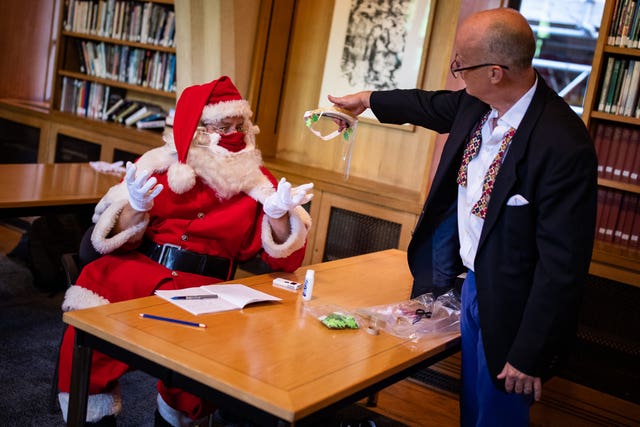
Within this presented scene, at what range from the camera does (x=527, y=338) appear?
1875 mm

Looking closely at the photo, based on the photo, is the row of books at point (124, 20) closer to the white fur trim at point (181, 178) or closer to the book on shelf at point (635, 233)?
the white fur trim at point (181, 178)

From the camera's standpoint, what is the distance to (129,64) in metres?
5.36

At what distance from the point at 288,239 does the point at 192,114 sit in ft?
1.83

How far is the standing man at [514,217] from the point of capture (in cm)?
184

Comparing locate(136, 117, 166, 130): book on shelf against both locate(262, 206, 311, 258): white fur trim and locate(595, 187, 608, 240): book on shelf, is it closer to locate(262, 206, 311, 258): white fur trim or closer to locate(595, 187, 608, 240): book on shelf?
locate(262, 206, 311, 258): white fur trim

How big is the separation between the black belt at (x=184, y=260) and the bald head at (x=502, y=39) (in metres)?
1.17

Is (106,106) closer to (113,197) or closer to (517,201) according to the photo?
(113,197)

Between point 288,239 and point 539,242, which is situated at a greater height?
point 539,242

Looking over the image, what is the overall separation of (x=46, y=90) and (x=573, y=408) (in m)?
5.26

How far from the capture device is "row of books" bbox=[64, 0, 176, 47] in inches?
201

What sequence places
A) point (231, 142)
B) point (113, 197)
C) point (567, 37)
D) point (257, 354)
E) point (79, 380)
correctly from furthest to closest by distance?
1. point (567, 37)
2. point (231, 142)
3. point (113, 197)
4. point (79, 380)
5. point (257, 354)

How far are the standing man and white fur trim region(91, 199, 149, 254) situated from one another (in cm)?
106

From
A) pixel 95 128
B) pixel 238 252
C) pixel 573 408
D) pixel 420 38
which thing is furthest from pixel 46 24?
pixel 573 408

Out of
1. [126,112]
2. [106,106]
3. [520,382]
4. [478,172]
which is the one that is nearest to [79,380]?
[520,382]
